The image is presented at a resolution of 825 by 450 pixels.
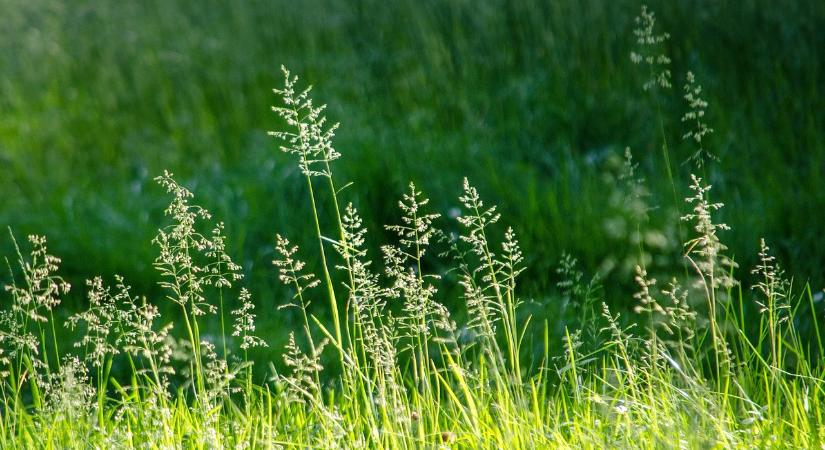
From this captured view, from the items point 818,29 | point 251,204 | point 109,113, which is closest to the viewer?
point 251,204

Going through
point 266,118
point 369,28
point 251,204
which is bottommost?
point 251,204

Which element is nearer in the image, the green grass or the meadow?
the meadow

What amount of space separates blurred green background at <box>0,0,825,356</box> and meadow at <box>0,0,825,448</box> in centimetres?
2

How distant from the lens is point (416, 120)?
224 inches

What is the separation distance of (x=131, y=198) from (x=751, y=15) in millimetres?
4073

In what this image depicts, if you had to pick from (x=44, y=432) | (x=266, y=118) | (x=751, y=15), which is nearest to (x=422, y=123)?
(x=266, y=118)

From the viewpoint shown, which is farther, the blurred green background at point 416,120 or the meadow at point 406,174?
the blurred green background at point 416,120

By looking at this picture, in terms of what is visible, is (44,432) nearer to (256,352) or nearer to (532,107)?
(256,352)

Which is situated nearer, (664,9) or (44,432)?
(44,432)

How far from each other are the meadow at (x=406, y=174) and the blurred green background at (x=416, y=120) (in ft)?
0.06

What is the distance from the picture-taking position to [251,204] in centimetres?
505

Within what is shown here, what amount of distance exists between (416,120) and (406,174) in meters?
0.79

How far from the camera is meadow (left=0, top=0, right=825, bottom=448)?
367 cm

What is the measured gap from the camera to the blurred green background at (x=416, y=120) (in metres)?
4.72
